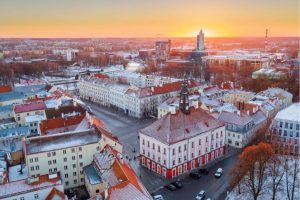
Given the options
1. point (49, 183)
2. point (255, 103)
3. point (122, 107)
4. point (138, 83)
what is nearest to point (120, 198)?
point (49, 183)

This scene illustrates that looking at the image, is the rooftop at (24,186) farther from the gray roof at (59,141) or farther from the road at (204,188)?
the road at (204,188)

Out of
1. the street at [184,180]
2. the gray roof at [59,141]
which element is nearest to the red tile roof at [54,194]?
the gray roof at [59,141]

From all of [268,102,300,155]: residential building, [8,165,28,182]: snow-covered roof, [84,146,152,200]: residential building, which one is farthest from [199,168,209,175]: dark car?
[8,165,28,182]: snow-covered roof

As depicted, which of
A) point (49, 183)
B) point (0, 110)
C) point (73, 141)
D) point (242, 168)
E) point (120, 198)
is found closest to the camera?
point (120, 198)

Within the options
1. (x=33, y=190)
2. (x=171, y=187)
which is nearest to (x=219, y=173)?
(x=171, y=187)

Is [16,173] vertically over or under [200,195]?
over

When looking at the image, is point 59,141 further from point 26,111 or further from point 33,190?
point 26,111

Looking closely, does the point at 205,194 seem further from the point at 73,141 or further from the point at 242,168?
the point at 73,141
